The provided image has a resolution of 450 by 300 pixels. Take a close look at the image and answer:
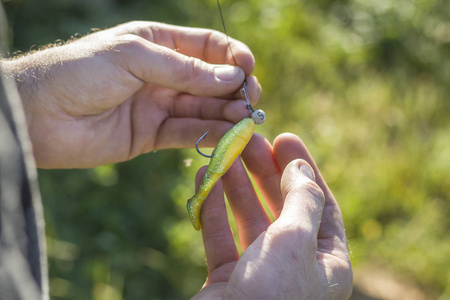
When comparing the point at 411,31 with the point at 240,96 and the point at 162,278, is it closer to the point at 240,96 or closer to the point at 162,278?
the point at 240,96

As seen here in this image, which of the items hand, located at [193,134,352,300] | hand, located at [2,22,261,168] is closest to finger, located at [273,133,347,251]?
hand, located at [193,134,352,300]

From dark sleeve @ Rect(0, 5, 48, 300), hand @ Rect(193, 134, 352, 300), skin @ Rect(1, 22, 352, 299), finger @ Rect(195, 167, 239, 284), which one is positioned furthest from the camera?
finger @ Rect(195, 167, 239, 284)

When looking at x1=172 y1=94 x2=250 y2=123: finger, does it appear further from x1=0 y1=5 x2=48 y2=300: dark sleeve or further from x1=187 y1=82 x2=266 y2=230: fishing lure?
x1=0 y1=5 x2=48 y2=300: dark sleeve

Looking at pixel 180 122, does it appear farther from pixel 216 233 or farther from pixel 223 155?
pixel 216 233

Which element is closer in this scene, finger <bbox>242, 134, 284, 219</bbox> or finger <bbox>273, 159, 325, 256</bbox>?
finger <bbox>273, 159, 325, 256</bbox>

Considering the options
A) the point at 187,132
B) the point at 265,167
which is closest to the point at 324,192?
the point at 265,167

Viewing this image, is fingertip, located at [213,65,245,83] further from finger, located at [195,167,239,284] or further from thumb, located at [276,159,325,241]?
thumb, located at [276,159,325,241]

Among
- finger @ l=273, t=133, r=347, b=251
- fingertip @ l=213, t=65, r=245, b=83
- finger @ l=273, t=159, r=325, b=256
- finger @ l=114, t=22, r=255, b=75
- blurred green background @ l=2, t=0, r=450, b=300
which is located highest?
finger @ l=114, t=22, r=255, b=75

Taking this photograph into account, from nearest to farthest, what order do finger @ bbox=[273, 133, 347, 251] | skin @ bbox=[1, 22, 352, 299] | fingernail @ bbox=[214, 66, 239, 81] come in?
skin @ bbox=[1, 22, 352, 299]
finger @ bbox=[273, 133, 347, 251]
fingernail @ bbox=[214, 66, 239, 81]

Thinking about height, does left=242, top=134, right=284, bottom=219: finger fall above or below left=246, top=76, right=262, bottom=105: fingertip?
below
